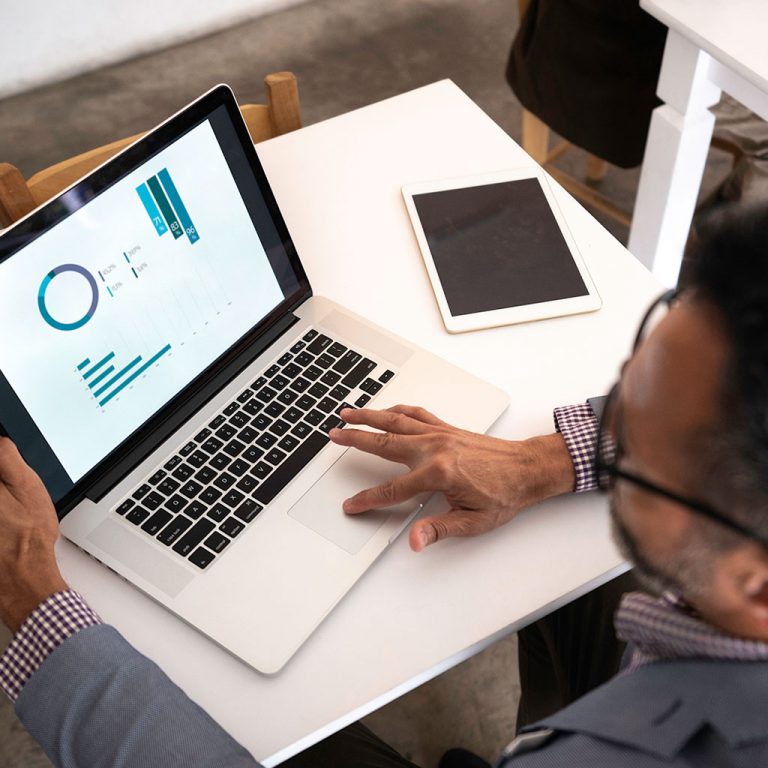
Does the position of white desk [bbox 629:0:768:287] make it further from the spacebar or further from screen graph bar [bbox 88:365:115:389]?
screen graph bar [bbox 88:365:115:389]

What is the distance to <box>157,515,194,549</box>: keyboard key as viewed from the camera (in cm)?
92

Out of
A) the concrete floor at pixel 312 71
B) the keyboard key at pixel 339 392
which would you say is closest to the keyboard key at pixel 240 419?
the keyboard key at pixel 339 392

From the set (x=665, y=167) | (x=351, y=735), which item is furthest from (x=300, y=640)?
(x=665, y=167)

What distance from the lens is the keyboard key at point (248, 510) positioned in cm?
94

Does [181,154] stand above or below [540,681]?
above

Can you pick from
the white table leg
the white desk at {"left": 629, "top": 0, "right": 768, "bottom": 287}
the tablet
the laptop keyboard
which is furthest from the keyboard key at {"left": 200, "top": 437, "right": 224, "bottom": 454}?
the white table leg

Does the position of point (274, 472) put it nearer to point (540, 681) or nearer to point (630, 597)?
point (630, 597)

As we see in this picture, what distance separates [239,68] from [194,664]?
276 centimetres

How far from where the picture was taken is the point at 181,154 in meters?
0.97

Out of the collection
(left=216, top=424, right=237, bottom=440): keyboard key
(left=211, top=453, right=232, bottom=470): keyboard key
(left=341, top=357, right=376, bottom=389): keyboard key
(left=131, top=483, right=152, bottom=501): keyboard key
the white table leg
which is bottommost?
the white table leg

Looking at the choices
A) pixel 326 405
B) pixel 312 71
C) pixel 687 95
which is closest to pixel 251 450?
pixel 326 405

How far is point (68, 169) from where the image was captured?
1189mm

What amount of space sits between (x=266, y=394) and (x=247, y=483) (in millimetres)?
124

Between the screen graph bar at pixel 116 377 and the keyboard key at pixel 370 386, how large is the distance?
27 cm
